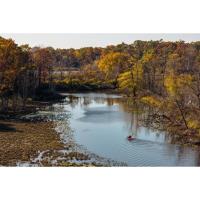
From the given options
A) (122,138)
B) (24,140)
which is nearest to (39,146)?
(24,140)

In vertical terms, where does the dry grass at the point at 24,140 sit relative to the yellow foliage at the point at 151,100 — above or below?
below

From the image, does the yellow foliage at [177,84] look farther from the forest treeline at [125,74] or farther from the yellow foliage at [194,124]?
the yellow foliage at [194,124]

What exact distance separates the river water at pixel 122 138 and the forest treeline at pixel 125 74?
223cm

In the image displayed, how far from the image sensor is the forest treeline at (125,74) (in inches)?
1108

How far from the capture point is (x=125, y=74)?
48.2 m

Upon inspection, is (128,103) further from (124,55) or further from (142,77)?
(124,55)

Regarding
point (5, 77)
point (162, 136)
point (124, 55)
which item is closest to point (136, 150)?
point (162, 136)

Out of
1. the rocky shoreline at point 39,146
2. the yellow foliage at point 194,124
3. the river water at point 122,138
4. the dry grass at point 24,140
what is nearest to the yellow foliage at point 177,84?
the yellow foliage at point 194,124

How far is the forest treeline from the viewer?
28141 millimetres

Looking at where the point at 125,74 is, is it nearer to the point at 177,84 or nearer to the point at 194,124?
the point at 177,84

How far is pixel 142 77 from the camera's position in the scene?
47.9m

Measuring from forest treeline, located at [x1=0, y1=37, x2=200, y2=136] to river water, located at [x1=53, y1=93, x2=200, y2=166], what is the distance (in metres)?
2.23

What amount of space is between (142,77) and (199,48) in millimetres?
14125
